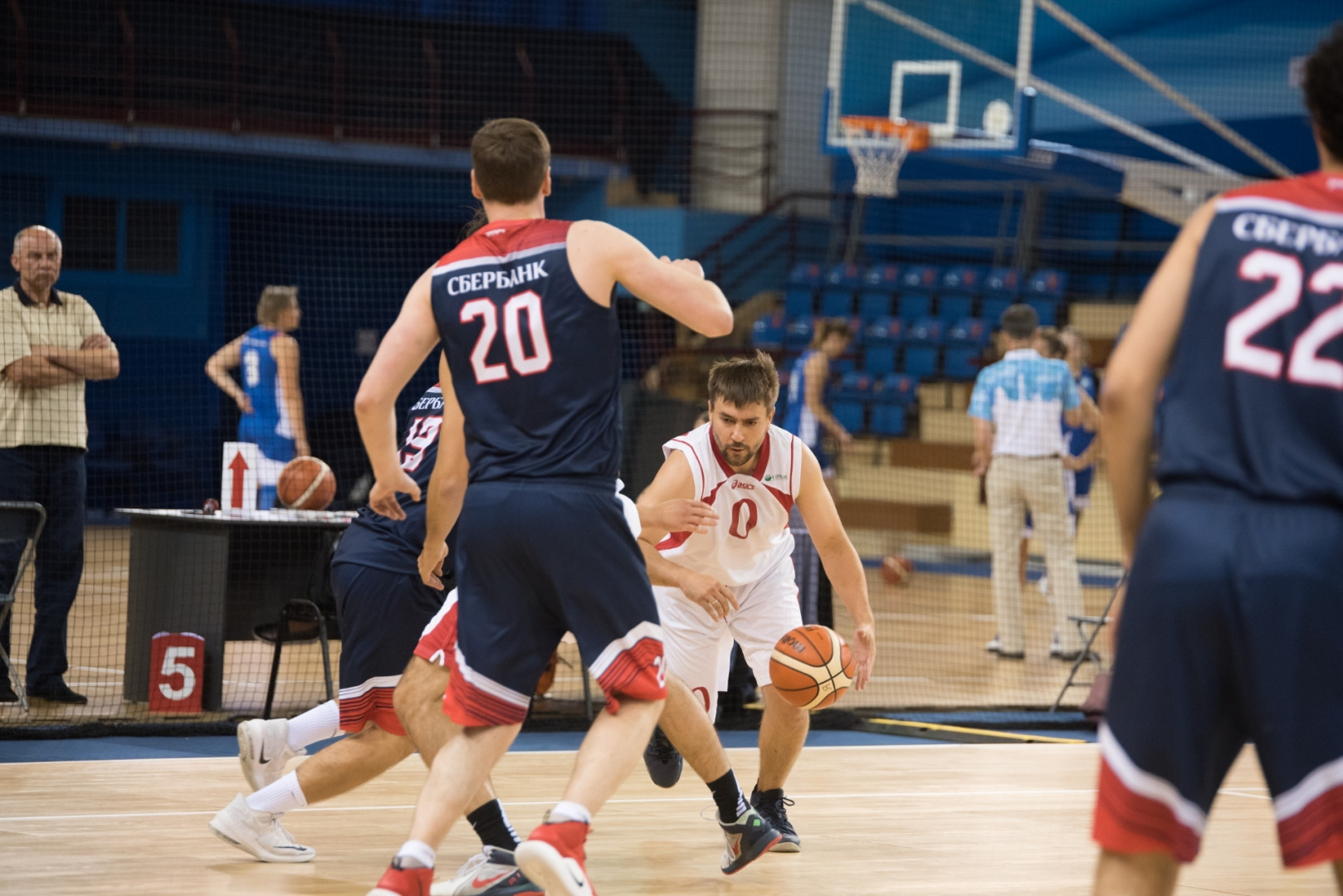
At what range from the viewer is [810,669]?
4.88m

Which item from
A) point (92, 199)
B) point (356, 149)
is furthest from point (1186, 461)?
point (92, 199)

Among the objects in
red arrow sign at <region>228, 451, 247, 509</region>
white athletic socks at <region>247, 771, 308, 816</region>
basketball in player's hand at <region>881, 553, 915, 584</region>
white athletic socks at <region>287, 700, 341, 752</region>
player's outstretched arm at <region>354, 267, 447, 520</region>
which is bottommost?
basketball in player's hand at <region>881, 553, 915, 584</region>

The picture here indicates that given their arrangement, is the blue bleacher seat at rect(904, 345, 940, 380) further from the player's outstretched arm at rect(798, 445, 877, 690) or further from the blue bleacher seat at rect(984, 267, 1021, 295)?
the player's outstretched arm at rect(798, 445, 877, 690)

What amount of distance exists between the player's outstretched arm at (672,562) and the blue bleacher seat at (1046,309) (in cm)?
1359

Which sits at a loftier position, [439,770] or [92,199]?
[92,199]

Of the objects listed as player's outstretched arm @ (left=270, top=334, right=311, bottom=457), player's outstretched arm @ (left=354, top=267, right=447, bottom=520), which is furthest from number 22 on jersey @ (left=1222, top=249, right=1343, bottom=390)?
player's outstretched arm @ (left=270, top=334, right=311, bottom=457)

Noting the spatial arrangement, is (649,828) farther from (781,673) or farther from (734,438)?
(734,438)

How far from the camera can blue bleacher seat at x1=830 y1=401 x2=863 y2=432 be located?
709 inches

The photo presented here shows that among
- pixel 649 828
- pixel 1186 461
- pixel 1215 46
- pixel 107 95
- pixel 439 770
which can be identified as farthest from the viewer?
pixel 1215 46

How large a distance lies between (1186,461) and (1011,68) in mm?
16559

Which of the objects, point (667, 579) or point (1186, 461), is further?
point (667, 579)

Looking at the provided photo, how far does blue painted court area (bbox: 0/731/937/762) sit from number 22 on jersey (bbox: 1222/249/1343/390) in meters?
4.74

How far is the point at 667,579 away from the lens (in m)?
4.79

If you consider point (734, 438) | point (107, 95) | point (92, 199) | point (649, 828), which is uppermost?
point (107, 95)
